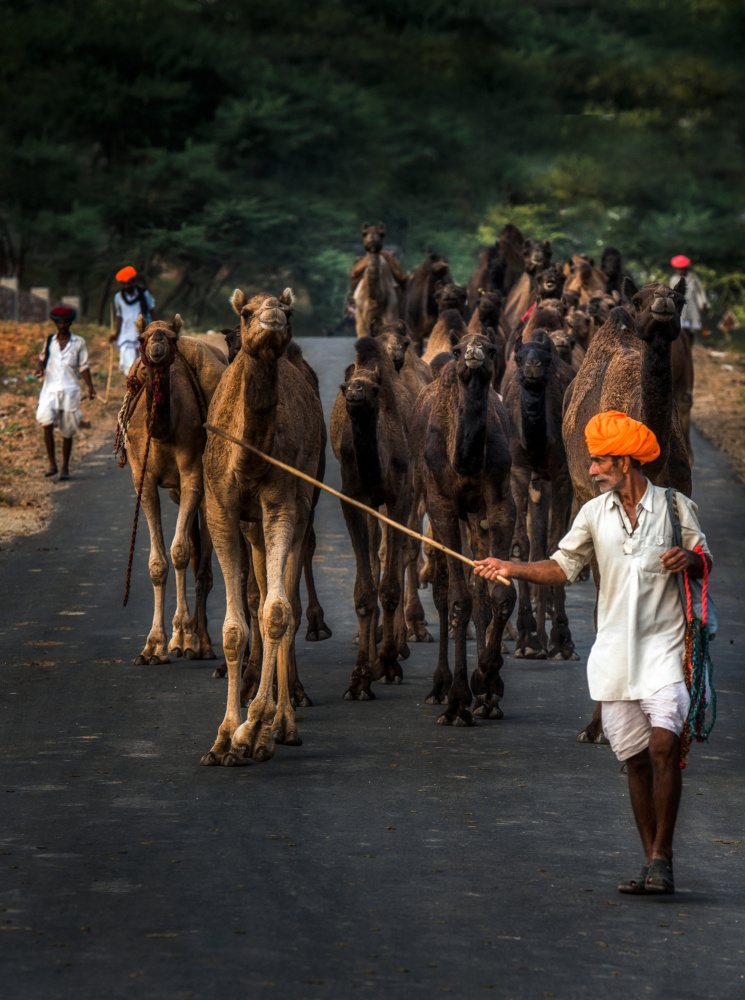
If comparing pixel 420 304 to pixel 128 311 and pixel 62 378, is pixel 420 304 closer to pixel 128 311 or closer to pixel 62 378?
pixel 128 311

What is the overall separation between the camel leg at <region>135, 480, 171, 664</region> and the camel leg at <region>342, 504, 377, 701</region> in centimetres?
156

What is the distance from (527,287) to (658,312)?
29.9 ft

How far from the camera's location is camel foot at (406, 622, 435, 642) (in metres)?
13.3

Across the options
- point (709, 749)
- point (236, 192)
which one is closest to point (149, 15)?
point (236, 192)

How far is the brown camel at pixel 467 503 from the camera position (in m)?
10.4

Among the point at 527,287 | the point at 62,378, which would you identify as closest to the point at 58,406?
the point at 62,378

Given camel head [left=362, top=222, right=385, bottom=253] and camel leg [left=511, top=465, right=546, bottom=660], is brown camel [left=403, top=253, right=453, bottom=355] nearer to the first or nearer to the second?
camel head [left=362, top=222, right=385, bottom=253]

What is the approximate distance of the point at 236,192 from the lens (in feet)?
153

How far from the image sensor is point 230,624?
9.38 m

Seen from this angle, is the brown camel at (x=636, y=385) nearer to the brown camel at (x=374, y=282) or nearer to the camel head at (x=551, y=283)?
the camel head at (x=551, y=283)

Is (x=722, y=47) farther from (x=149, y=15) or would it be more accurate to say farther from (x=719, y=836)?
(x=719, y=836)

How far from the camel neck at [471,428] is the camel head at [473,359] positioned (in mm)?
28

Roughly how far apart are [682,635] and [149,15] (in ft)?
141

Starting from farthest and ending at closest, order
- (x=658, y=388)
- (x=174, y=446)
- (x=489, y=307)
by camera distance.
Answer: (x=489, y=307) → (x=174, y=446) → (x=658, y=388)
